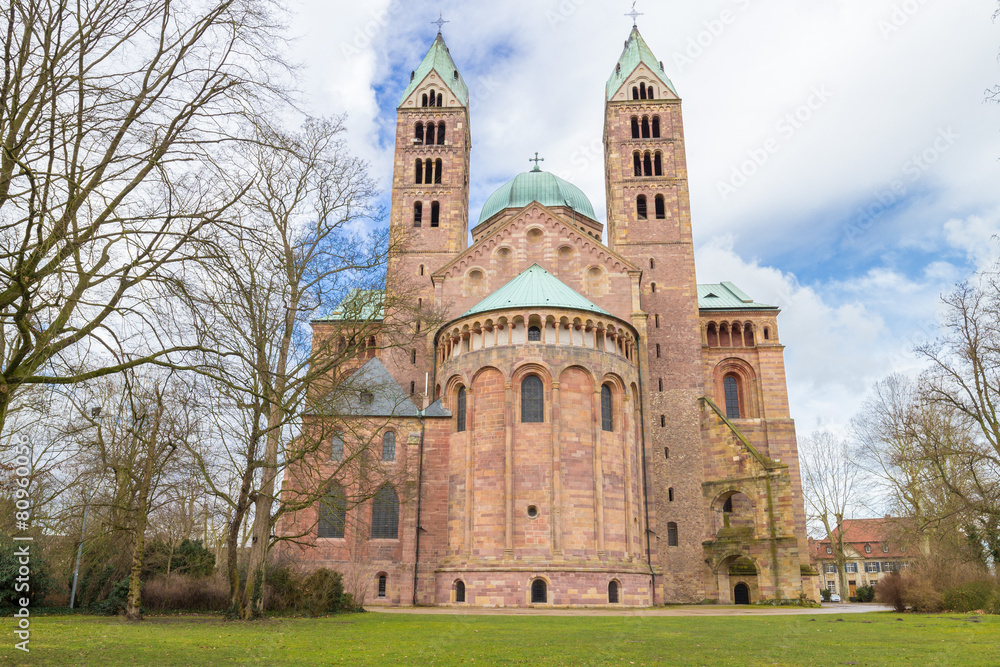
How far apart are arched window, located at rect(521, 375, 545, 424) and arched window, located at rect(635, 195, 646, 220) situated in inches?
677

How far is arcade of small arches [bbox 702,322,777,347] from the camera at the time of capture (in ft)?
148

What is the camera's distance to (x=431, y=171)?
156ft

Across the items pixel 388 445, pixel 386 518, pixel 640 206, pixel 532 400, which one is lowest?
pixel 386 518

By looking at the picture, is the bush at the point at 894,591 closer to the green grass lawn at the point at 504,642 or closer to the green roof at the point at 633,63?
the green grass lawn at the point at 504,642

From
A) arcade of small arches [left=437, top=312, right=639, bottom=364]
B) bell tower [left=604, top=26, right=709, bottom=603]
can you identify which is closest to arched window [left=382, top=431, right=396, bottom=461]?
arcade of small arches [left=437, top=312, right=639, bottom=364]

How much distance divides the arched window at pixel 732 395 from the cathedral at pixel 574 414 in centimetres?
14

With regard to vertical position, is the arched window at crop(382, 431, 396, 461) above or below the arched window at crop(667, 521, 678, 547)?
above

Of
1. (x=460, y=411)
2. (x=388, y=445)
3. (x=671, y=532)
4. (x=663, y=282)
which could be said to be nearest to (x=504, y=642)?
(x=460, y=411)

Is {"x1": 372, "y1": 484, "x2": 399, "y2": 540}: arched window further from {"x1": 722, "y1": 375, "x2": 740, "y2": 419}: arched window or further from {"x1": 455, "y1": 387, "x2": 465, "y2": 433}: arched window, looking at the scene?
{"x1": 722, "y1": 375, "x2": 740, "y2": 419}: arched window

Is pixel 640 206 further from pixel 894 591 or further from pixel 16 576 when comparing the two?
pixel 16 576

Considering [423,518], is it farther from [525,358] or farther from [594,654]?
[594,654]

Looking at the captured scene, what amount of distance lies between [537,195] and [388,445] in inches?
907

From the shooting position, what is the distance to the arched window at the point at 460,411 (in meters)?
33.5

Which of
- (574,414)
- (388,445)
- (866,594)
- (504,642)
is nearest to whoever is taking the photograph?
(504,642)
